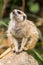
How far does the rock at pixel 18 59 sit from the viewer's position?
4.82 m

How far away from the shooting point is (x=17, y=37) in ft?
17.0

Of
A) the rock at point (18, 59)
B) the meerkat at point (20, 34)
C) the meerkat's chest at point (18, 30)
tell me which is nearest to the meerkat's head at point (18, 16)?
the meerkat at point (20, 34)

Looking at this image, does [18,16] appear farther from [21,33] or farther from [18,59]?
[18,59]

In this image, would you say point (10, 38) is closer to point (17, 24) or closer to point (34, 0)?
point (17, 24)

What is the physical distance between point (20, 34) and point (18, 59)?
1.51 feet

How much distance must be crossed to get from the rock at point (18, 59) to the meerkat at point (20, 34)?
0.13 meters

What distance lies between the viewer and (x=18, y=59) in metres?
4.90

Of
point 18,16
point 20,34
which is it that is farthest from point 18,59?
point 18,16

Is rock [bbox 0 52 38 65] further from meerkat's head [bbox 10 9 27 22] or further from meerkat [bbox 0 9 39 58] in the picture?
meerkat's head [bbox 10 9 27 22]

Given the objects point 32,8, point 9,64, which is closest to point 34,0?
point 32,8

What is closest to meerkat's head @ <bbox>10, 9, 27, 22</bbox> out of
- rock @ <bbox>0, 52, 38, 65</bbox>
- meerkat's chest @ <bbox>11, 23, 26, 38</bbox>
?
meerkat's chest @ <bbox>11, 23, 26, 38</bbox>

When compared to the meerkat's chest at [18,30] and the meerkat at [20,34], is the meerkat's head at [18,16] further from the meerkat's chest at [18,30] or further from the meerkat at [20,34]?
the meerkat's chest at [18,30]

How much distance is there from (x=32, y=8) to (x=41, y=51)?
1514 mm

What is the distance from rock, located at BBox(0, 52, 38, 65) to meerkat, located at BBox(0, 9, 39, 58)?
0.42 feet
